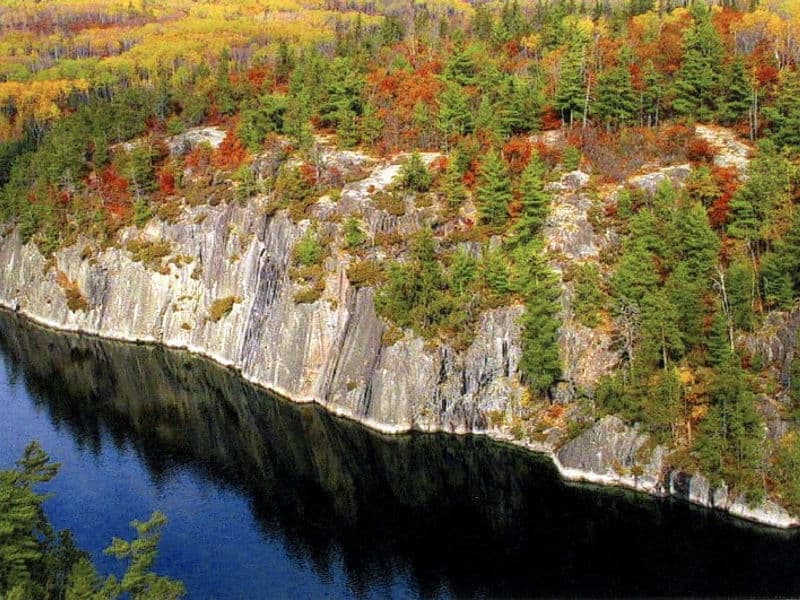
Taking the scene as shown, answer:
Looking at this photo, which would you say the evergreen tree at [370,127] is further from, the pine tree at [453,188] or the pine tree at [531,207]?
the pine tree at [531,207]

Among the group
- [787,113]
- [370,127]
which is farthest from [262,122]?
[787,113]

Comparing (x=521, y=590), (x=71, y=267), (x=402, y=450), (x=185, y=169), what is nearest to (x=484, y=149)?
(x=402, y=450)

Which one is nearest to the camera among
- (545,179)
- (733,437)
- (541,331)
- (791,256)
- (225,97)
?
(733,437)

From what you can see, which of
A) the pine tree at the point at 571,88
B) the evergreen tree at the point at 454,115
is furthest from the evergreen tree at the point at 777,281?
the evergreen tree at the point at 454,115

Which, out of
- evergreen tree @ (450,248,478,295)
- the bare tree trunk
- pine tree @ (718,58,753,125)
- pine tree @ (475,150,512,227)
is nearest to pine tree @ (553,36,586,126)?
pine tree @ (718,58,753,125)

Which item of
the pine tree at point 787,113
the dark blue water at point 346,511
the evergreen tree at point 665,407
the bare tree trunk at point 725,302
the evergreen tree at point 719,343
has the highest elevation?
the pine tree at point 787,113

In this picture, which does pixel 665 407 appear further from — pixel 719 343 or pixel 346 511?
pixel 346 511
